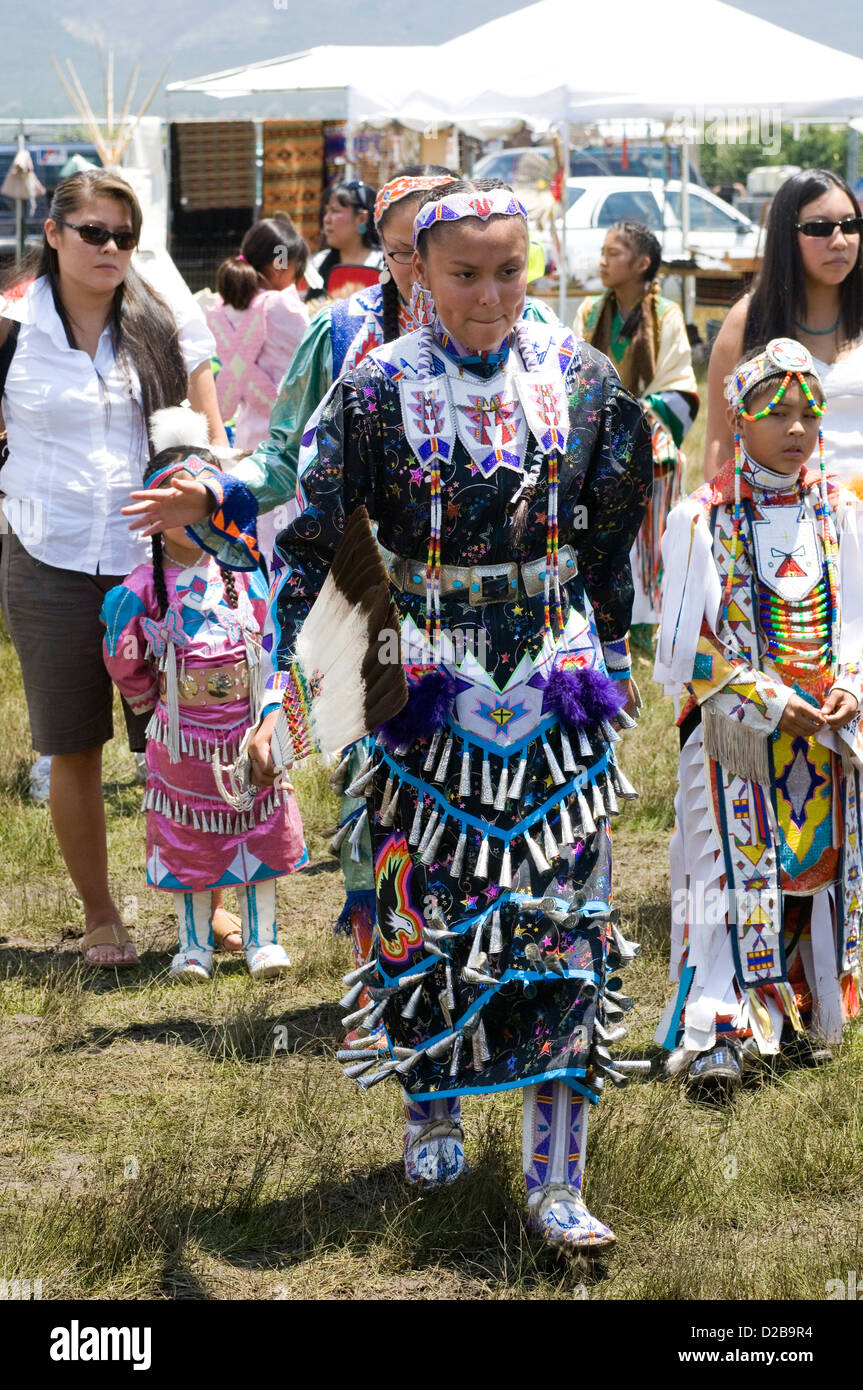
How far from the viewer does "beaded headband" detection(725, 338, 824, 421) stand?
356cm

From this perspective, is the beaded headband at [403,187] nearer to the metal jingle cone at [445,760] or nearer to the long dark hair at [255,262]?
the metal jingle cone at [445,760]

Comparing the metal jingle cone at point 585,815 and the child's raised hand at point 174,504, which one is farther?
the child's raised hand at point 174,504

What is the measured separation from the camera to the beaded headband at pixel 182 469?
366 centimetres

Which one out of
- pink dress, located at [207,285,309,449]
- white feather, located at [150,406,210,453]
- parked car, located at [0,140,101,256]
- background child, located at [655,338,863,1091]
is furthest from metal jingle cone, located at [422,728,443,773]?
parked car, located at [0,140,101,256]

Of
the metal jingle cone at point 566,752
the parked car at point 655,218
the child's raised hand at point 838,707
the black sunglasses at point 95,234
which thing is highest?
the parked car at point 655,218

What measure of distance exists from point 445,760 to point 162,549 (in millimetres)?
1708

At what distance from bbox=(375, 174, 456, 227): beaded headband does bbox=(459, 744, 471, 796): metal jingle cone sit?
1.29 meters

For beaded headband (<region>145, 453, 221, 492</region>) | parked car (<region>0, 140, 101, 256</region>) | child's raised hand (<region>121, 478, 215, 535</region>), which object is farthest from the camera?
parked car (<region>0, 140, 101, 256</region>)

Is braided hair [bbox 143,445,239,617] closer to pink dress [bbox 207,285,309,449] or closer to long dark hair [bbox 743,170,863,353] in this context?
long dark hair [bbox 743,170,863,353]

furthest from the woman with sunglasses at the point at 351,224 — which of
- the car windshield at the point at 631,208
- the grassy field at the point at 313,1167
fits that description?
the car windshield at the point at 631,208

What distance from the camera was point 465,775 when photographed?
2777 millimetres

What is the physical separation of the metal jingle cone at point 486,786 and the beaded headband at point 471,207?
90 cm

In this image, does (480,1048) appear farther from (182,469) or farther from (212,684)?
(212,684)

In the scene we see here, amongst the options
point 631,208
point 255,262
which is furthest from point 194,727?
point 631,208
